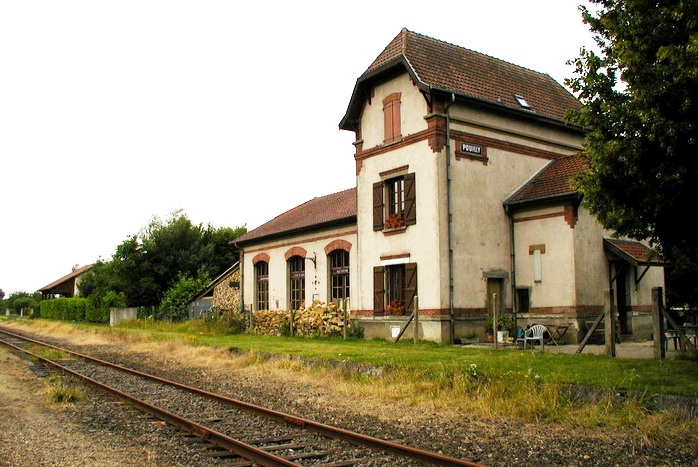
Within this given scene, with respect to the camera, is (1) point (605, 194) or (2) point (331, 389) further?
(2) point (331, 389)

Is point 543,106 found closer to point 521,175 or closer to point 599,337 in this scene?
point 521,175

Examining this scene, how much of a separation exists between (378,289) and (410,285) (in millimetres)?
1587

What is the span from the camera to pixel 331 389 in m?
12.1

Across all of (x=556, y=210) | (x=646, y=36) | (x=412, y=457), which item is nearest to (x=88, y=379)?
(x=412, y=457)

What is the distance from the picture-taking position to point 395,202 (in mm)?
21406

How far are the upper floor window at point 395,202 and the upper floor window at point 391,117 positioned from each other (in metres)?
1.31

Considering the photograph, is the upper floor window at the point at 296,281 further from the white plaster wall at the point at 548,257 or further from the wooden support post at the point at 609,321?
the wooden support post at the point at 609,321

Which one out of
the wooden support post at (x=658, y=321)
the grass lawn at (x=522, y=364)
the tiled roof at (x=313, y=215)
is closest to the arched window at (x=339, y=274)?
the tiled roof at (x=313, y=215)

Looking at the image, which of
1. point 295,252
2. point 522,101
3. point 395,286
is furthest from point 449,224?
point 295,252

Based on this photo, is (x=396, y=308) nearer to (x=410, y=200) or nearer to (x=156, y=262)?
(x=410, y=200)

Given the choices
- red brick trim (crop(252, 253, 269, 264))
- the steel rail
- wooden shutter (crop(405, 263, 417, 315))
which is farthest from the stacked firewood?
the steel rail

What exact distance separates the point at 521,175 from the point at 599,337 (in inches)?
224

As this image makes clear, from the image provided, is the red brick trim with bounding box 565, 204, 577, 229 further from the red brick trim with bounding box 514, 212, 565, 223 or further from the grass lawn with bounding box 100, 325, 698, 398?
the grass lawn with bounding box 100, 325, 698, 398

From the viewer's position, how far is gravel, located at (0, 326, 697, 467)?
6.99 metres
